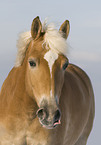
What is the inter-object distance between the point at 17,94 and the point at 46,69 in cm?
90

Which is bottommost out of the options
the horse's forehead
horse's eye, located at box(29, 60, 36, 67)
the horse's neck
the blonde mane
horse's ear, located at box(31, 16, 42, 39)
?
the horse's neck

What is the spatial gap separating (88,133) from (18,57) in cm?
351

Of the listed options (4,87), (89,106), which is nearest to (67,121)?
(4,87)

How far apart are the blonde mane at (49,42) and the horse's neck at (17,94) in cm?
21

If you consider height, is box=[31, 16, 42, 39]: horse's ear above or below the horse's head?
above

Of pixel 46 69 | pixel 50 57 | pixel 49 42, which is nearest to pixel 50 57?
pixel 50 57

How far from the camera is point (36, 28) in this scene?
17.6 feet

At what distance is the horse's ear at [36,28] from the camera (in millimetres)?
5254

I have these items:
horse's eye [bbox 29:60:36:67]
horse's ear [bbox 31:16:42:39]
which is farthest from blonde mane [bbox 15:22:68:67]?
horse's eye [bbox 29:60:36:67]

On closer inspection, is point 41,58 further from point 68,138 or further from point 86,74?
point 86,74

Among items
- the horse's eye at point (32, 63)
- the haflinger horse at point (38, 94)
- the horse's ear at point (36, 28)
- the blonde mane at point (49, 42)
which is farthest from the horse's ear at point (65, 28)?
the horse's eye at point (32, 63)

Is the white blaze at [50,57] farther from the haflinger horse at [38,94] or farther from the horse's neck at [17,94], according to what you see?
the horse's neck at [17,94]

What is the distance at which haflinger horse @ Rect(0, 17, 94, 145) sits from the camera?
490 centimetres

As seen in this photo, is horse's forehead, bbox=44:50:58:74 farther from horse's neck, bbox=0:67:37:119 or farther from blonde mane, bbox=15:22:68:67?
horse's neck, bbox=0:67:37:119
